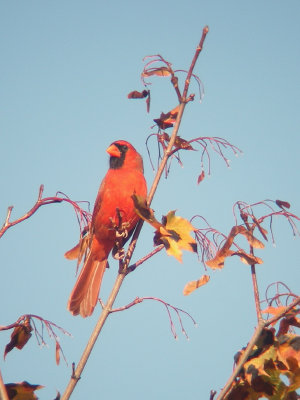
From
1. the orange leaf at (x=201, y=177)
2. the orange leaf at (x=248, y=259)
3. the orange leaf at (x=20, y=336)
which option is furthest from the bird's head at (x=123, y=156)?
the orange leaf at (x=248, y=259)

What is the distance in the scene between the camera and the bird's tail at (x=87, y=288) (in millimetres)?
3072

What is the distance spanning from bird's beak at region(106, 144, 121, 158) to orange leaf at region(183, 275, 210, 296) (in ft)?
6.86

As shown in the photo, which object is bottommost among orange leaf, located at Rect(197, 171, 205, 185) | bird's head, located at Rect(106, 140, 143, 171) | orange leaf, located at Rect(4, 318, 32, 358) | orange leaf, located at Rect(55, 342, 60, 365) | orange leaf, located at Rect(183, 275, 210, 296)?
orange leaf, located at Rect(55, 342, 60, 365)

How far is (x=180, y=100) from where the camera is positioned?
78.5 inches

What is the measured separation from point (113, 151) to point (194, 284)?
2152 mm

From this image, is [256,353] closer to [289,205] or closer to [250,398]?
[250,398]

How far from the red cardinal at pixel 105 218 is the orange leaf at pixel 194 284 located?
1.14 metres

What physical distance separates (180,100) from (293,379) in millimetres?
1071

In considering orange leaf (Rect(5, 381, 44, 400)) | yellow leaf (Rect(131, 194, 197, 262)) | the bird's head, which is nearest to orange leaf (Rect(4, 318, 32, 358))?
orange leaf (Rect(5, 381, 44, 400))

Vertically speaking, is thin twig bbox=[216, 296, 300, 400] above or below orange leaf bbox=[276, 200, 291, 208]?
below

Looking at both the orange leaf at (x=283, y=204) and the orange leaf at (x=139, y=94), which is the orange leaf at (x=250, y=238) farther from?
the orange leaf at (x=139, y=94)

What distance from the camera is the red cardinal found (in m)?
3.10

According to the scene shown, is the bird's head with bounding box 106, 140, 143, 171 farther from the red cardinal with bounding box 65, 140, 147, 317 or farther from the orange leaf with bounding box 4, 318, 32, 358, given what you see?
the orange leaf with bounding box 4, 318, 32, 358

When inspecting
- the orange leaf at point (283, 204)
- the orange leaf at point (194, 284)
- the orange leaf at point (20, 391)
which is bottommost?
the orange leaf at point (20, 391)
